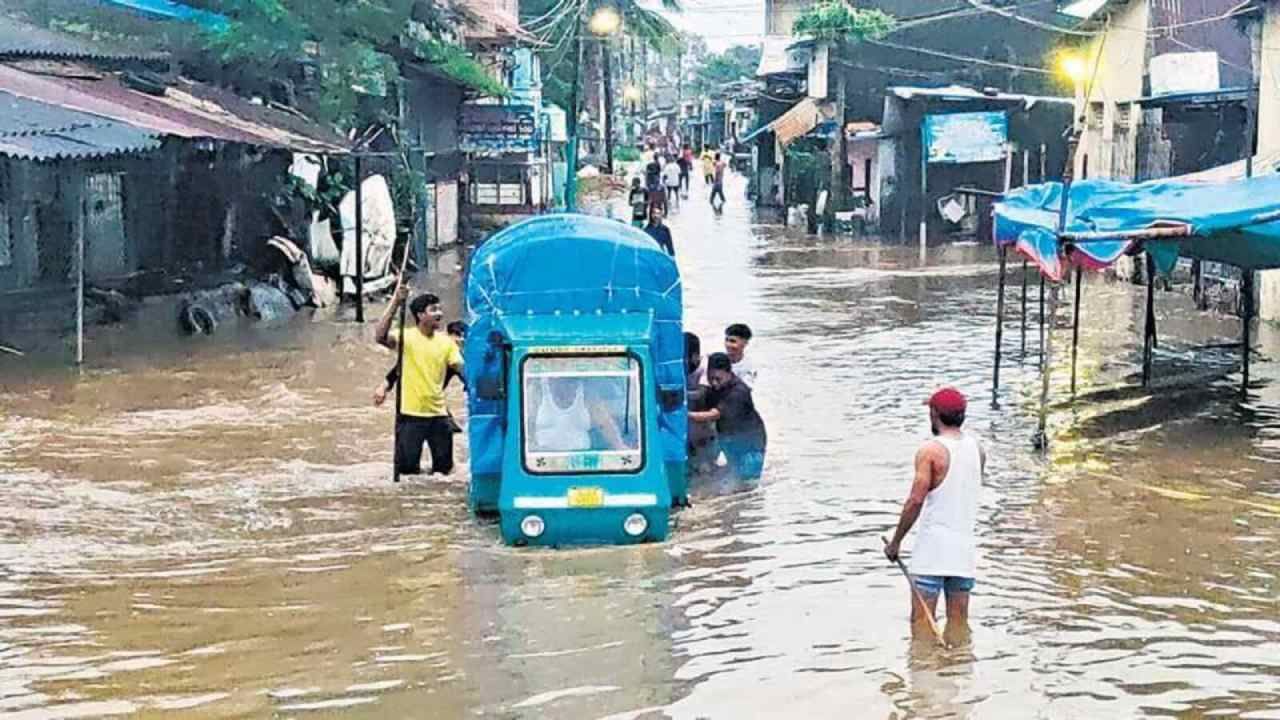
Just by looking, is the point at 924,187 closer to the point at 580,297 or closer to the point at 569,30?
the point at 569,30

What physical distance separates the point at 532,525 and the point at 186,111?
14.0m

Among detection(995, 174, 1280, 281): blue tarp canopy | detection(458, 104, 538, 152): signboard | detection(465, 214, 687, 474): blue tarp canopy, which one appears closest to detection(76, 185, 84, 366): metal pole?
detection(465, 214, 687, 474): blue tarp canopy

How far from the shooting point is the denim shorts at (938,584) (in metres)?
8.62

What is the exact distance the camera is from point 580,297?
39.3ft

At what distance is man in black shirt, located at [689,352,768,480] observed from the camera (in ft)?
42.7

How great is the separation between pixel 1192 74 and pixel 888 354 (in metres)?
10.7

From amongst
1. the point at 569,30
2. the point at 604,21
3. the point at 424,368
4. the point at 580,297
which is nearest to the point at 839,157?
the point at 604,21

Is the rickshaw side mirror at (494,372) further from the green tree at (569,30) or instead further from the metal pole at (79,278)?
the green tree at (569,30)

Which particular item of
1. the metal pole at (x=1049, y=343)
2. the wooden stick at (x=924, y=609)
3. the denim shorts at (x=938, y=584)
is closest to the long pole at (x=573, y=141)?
the metal pole at (x=1049, y=343)

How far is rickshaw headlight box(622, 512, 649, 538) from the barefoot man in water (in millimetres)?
2814

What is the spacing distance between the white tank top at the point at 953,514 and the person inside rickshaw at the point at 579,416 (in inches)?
124

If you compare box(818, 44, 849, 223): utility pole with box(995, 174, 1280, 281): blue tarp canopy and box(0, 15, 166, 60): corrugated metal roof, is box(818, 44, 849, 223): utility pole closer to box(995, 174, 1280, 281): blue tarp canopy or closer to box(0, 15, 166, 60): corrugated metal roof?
box(0, 15, 166, 60): corrugated metal roof

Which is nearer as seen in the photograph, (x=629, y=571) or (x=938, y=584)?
(x=938, y=584)

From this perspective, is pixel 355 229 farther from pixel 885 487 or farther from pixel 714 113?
pixel 714 113
